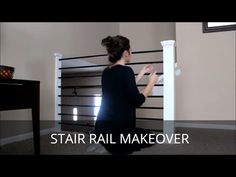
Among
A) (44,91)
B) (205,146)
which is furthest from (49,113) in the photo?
(205,146)

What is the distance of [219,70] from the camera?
128 inches

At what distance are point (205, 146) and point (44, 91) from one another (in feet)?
6.02

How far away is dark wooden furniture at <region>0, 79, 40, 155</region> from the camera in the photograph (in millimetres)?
1563

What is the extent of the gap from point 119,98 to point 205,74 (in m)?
2.40

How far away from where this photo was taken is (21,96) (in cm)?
170

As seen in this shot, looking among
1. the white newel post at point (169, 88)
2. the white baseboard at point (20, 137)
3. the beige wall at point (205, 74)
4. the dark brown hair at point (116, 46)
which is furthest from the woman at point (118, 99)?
the beige wall at point (205, 74)

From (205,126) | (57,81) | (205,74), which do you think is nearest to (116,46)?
(57,81)

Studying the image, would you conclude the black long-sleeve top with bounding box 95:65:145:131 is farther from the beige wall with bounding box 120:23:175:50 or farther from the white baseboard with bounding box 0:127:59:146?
the beige wall with bounding box 120:23:175:50

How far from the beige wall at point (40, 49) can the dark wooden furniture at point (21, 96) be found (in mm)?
590

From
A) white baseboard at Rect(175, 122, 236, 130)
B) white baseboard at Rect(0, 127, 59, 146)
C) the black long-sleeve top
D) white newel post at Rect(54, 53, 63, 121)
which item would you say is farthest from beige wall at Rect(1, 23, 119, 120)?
white baseboard at Rect(175, 122, 236, 130)

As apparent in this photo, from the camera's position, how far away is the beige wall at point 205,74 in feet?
10.5

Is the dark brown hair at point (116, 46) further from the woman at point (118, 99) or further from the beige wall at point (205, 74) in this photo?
the beige wall at point (205, 74)

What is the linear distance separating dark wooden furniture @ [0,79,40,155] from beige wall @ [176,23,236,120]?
2.28 meters

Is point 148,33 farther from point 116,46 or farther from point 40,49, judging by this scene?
point 116,46
